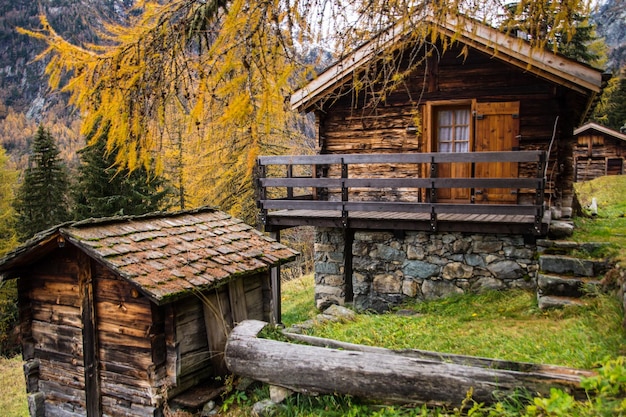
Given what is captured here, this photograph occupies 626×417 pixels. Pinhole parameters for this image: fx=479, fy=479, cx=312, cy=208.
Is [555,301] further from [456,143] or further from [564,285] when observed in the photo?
[456,143]

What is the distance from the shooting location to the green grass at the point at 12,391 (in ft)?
40.4

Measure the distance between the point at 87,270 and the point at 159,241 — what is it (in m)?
0.88

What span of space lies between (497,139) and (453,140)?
3.21 feet

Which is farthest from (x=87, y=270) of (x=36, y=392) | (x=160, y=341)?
(x=36, y=392)

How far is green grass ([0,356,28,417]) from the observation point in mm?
12308

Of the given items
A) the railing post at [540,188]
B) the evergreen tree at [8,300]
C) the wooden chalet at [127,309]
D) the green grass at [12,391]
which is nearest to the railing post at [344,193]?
the wooden chalet at [127,309]

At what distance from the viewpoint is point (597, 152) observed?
2969 centimetres

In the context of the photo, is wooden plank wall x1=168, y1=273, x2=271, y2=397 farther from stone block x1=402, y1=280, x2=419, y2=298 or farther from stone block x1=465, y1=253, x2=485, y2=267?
stone block x1=465, y1=253, x2=485, y2=267

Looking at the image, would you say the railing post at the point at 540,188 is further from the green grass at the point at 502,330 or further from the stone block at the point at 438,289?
the stone block at the point at 438,289

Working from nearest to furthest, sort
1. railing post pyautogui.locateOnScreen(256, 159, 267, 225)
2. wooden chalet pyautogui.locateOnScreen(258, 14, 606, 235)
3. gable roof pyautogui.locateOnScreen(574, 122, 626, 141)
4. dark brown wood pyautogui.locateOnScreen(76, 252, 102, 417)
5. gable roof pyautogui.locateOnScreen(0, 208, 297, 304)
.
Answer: gable roof pyautogui.locateOnScreen(0, 208, 297, 304) → dark brown wood pyautogui.locateOnScreen(76, 252, 102, 417) → wooden chalet pyautogui.locateOnScreen(258, 14, 606, 235) → railing post pyautogui.locateOnScreen(256, 159, 267, 225) → gable roof pyautogui.locateOnScreen(574, 122, 626, 141)

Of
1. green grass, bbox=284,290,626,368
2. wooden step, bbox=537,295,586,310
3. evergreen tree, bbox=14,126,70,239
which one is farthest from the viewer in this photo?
evergreen tree, bbox=14,126,70,239

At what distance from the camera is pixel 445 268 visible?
9586 mm

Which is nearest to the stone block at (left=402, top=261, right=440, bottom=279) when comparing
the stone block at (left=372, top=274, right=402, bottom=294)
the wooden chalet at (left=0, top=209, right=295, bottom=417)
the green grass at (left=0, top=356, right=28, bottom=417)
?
the stone block at (left=372, top=274, right=402, bottom=294)

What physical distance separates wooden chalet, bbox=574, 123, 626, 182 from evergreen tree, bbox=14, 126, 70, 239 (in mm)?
28895
